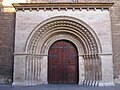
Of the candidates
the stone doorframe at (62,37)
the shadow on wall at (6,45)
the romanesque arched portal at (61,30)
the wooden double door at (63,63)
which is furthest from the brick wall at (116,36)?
the shadow on wall at (6,45)

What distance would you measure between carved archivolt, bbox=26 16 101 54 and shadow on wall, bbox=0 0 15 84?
3.77 feet

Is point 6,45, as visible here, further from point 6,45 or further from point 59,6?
point 59,6

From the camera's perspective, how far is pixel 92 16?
10.0m

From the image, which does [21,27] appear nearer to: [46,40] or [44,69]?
[46,40]

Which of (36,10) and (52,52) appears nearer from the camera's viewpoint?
(36,10)

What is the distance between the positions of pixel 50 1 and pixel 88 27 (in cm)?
259

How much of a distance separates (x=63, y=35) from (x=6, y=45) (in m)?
3.00

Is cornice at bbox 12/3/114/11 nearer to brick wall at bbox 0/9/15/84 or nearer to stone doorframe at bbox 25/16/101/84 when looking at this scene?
stone doorframe at bbox 25/16/101/84

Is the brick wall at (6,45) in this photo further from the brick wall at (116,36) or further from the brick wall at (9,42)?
the brick wall at (116,36)

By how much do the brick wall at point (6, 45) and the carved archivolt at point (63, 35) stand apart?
3.77ft

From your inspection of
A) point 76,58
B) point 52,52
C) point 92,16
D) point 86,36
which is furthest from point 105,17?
point 52,52

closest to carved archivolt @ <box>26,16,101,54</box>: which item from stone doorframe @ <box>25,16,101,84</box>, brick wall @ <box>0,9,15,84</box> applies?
stone doorframe @ <box>25,16,101,84</box>

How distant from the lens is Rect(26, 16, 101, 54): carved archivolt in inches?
392

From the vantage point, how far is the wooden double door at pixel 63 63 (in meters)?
10.6
